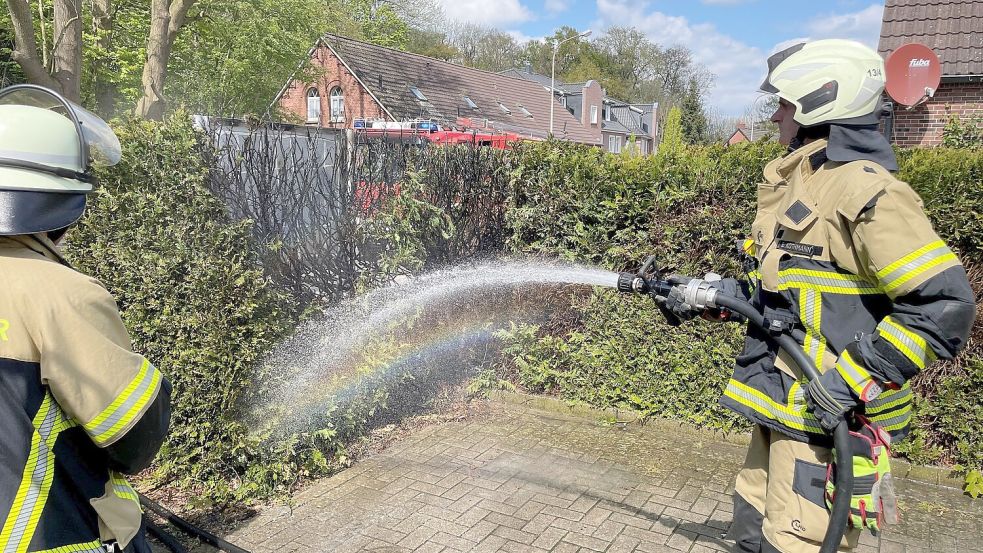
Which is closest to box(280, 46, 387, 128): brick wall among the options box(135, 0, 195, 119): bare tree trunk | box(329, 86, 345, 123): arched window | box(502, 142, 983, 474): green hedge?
box(329, 86, 345, 123): arched window

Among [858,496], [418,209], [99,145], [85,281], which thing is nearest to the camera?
[85,281]

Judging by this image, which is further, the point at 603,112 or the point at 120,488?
the point at 603,112

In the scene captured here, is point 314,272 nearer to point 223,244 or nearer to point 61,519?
point 223,244

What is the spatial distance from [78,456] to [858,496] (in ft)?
7.50

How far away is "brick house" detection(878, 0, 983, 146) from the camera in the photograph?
11008mm

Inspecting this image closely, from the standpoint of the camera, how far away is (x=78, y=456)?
167 centimetres

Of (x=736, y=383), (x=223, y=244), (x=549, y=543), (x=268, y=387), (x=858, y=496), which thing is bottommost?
(x=549, y=543)

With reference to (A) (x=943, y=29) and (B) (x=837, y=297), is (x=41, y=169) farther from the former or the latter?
(A) (x=943, y=29)

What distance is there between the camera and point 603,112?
197ft

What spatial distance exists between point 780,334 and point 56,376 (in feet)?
6.99

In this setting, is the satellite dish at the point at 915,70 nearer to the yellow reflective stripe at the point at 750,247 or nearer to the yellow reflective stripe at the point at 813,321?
the yellow reflective stripe at the point at 750,247

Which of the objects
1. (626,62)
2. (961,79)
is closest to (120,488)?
(961,79)

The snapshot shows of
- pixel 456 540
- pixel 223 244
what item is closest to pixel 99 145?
pixel 223 244

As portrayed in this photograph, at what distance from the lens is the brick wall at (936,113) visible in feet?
36.3
